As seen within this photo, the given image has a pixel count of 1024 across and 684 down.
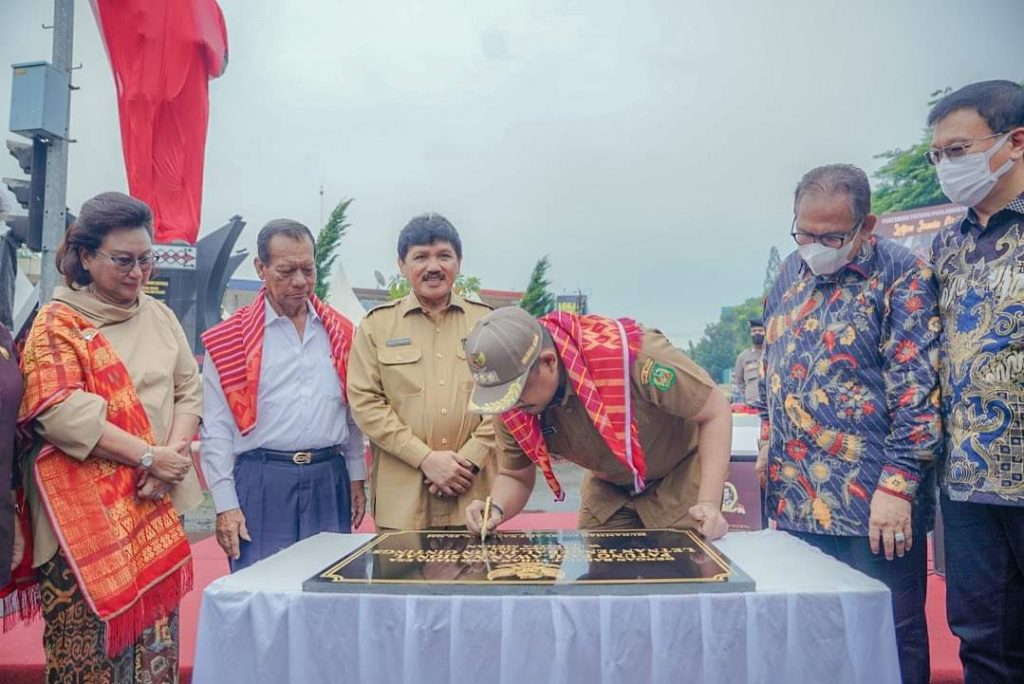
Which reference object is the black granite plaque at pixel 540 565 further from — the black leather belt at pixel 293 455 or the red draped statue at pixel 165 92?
the red draped statue at pixel 165 92

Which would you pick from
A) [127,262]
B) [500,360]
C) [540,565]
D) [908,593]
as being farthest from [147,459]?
[908,593]

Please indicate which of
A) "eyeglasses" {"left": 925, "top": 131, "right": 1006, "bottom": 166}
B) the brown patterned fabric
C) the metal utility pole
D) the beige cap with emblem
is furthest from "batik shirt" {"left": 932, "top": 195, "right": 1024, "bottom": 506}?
the metal utility pole

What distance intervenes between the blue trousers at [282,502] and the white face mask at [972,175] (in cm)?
203

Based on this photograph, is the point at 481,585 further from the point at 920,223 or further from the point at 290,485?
the point at 920,223

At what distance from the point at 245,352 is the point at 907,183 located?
23.7 metres

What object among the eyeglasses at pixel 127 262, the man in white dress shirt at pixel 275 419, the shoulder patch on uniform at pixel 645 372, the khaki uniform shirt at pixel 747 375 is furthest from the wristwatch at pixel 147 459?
the khaki uniform shirt at pixel 747 375

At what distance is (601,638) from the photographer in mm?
1410

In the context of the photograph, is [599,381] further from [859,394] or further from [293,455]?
[293,455]

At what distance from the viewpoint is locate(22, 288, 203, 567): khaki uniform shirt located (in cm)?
191

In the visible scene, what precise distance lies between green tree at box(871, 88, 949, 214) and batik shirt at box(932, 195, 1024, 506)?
68.2 feet

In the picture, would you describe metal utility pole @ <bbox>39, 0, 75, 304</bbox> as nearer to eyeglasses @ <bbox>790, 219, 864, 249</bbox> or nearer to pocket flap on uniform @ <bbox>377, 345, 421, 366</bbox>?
pocket flap on uniform @ <bbox>377, 345, 421, 366</bbox>

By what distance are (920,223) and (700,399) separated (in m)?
18.6

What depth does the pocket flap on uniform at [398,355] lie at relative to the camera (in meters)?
2.51

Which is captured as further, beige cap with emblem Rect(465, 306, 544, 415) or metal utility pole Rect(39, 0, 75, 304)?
metal utility pole Rect(39, 0, 75, 304)
